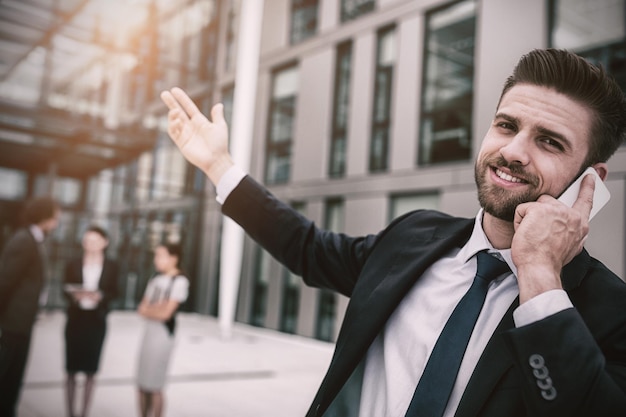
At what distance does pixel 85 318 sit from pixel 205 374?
7.33ft

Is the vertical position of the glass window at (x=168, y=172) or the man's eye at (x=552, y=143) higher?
the glass window at (x=168, y=172)

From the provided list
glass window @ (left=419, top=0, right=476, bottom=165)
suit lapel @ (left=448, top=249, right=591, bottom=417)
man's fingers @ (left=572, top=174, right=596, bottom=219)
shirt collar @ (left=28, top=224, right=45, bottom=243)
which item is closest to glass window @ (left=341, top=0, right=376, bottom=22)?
glass window @ (left=419, top=0, right=476, bottom=165)

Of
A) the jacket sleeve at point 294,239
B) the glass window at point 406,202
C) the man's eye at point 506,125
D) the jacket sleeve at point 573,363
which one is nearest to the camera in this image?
the jacket sleeve at point 573,363

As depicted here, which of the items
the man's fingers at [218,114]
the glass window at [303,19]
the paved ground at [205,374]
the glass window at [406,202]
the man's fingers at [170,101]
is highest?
the glass window at [303,19]

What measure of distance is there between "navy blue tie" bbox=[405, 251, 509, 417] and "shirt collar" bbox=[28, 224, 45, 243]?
2845 millimetres

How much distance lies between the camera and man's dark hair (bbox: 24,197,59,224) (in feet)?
10.4

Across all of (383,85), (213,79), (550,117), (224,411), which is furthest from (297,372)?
(213,79)

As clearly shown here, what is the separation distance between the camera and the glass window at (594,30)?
5.09 metres

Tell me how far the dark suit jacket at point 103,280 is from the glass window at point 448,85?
4349 millimetres

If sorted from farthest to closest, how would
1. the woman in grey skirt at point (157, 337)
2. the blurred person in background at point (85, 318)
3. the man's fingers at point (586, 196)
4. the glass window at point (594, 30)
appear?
the glass window at point (594, 30) → the blurred person in background at point (85, 318) → the woman in grey skirt at point (157, 337) → the man's fingers at point (586, 196)

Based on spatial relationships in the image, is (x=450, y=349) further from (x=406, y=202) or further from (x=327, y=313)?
(x=327, y=313)

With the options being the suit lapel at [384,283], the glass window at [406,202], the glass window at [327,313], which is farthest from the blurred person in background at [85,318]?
→ the glass window at [406,202]

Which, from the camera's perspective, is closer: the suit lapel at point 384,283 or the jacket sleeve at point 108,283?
the suit lapel at point 384,283

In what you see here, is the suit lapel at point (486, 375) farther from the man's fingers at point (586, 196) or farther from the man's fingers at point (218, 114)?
the man's fingers at point (218, 114)
